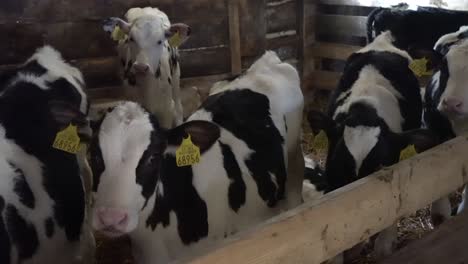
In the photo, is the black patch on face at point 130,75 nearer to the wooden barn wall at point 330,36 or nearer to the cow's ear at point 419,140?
the cow's ear at point 419,140

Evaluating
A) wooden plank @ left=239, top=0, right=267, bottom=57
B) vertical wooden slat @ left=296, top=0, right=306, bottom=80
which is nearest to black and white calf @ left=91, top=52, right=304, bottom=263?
wooden plank @ left=239, top=0, right=267, bottom=57

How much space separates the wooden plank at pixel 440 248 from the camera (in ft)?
8.52

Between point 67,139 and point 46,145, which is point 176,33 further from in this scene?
point 67,139

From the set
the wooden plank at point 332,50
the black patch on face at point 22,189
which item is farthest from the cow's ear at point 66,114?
the wooden plank at point 332,50

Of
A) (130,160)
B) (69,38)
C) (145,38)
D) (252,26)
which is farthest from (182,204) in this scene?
(252,26)

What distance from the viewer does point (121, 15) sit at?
19.1 feet

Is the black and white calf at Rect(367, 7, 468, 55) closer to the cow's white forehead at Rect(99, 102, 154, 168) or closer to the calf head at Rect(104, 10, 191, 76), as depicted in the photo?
the calf head at Rect(104, 10, 191, 76)

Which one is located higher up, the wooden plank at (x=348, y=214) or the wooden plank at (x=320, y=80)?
the wooden plank at (x=348, y=214)

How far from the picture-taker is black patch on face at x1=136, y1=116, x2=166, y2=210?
8.29ft

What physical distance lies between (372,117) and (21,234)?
2213 millimetres

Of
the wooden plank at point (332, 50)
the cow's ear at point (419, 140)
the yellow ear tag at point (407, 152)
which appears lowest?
the wooden plank at point (332, 50)

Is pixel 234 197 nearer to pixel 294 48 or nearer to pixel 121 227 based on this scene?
pixel 121 227

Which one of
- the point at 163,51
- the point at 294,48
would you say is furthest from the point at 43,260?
the point at 294,48

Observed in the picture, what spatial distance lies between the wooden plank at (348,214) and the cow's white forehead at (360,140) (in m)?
0.48
